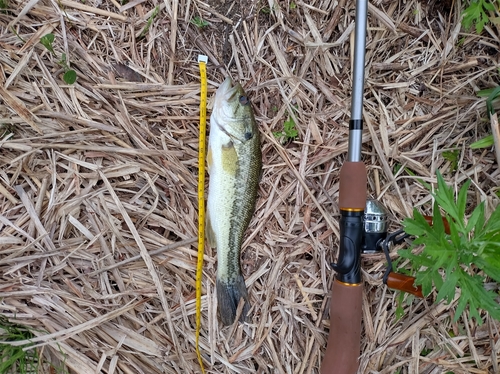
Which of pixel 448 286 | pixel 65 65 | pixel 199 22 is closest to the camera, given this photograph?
pixel 448 286

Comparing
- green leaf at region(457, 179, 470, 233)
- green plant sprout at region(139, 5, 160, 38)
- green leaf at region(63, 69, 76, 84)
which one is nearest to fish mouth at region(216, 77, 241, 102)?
green plant sprout at region(139, 5, 160, 38)

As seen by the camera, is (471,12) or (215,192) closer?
(471,12)

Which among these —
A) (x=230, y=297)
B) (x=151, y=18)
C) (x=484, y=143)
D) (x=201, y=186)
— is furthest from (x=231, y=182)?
(x=484, y=143)

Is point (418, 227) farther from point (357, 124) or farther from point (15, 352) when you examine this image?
point (15, 352)

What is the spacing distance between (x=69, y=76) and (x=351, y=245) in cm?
236

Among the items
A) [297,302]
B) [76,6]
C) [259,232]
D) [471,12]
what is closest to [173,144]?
[259,232]

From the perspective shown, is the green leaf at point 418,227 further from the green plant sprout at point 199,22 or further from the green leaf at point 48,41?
the green leaf at point 48,41

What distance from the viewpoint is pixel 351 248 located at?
2322 millimetres

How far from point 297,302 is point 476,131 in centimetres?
187

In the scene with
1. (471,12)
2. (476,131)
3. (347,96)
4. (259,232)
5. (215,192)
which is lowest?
(259,232)

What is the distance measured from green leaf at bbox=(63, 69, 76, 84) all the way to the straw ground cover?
0.06 m

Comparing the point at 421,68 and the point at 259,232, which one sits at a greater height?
the point at 421,68

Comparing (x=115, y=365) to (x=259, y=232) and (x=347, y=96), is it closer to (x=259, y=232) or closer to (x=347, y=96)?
(x=259, y=232)

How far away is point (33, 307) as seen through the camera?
109 inches
